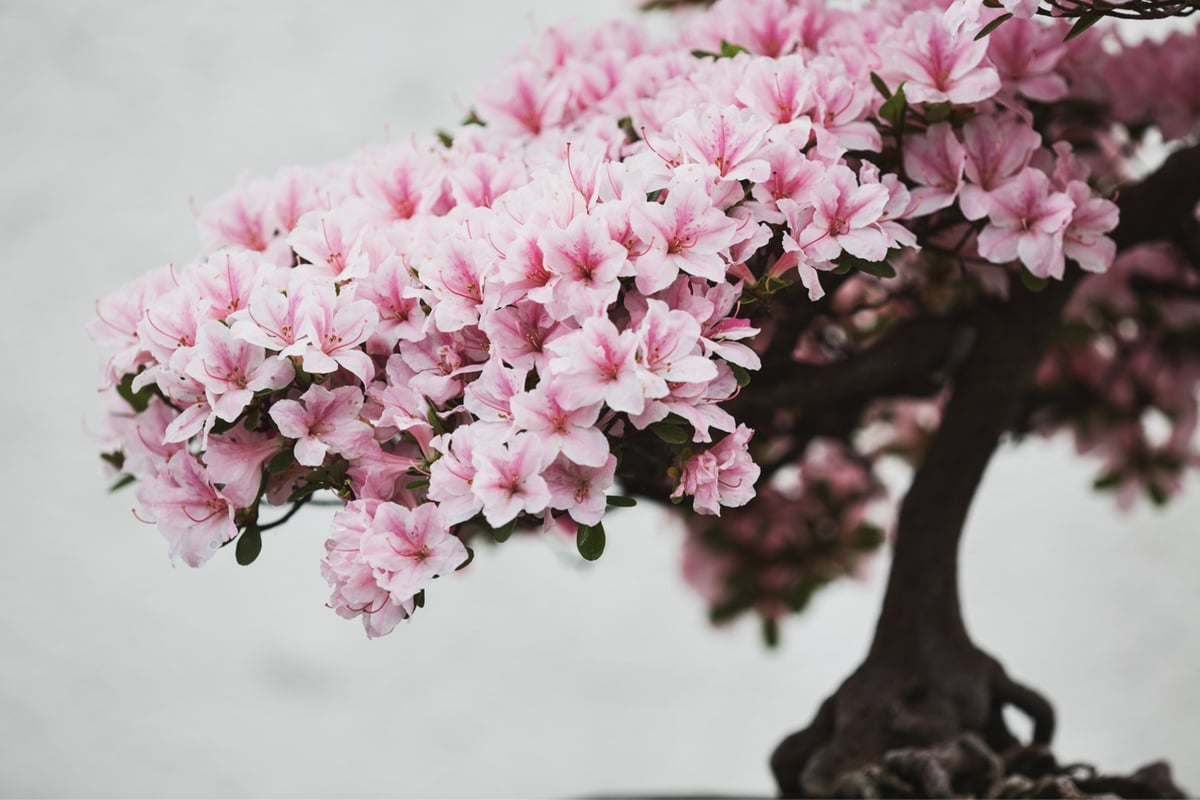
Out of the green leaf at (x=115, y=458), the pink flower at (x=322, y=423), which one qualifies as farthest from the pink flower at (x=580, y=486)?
the green leaf at (x=115, y=458)

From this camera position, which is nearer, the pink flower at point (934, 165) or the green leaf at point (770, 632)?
the pink flower at point (934, 165)

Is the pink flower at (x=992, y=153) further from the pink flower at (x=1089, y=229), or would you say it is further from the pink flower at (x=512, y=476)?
the pink flower at (x=512, y=476)

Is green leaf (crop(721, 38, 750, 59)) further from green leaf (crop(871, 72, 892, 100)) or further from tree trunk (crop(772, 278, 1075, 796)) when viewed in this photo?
tree trunk (crop(772, 278, 1075, 796))

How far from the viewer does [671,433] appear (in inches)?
28.4

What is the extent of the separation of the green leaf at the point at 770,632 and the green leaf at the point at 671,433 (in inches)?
39.4

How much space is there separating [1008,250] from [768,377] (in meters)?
0.28

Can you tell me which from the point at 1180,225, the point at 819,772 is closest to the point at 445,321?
the point at 819,772

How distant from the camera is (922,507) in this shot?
120 cm

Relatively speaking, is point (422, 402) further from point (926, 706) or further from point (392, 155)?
point (926, 706)

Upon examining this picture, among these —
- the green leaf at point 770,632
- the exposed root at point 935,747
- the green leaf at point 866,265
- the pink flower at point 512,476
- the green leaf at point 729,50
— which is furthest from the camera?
the green leaf at point 770,632

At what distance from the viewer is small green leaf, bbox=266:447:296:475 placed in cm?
78

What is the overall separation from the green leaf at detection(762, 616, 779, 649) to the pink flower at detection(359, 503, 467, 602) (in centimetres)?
101

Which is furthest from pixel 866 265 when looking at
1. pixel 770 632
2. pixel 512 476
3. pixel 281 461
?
pixel 770 632

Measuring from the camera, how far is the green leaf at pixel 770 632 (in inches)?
66.2
